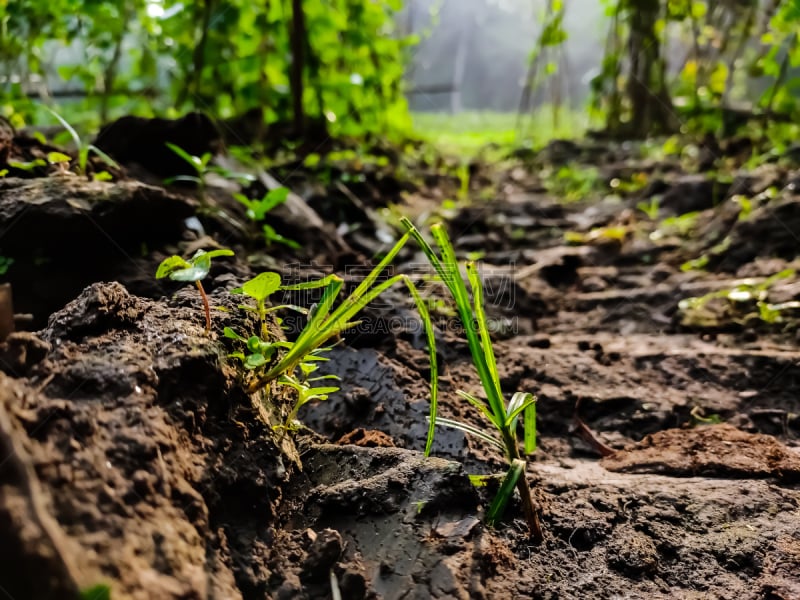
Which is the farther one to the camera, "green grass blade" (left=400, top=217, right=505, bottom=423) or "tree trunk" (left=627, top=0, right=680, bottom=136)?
"tree trunk" (left=627, top=0, right=680, bottom=136)

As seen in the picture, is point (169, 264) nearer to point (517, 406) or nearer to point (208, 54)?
point (517, 406)

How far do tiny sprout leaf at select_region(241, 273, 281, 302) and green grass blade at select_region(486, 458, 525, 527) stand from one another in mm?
563

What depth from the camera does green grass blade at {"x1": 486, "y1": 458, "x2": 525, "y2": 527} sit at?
101 centimetres

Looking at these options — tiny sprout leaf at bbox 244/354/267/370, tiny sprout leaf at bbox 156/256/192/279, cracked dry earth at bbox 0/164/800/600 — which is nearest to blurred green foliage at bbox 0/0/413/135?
cracked dry earth at bbox 0/164/800/600

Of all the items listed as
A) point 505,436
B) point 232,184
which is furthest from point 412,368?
point 232,184

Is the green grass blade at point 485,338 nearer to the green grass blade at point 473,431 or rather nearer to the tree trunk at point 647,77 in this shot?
the green grass blade at point 473,431

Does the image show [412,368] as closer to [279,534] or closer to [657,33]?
[279,534]

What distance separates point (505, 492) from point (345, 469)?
0.30 meters

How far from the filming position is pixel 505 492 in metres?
1.02

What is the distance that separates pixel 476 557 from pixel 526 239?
8.20ft

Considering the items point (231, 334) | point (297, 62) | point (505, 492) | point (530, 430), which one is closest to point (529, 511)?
point (505, 492)

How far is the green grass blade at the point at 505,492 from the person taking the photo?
3.33 feet

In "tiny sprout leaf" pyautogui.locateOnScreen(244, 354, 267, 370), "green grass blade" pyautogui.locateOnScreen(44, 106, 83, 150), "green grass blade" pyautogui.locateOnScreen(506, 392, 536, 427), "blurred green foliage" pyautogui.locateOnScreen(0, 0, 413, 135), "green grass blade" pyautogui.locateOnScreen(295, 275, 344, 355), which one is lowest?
"green grass blade" pyautogui.locateOnScreen(506, 392, 536, 427)

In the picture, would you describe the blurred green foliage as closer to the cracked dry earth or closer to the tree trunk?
the cracked dry earth
